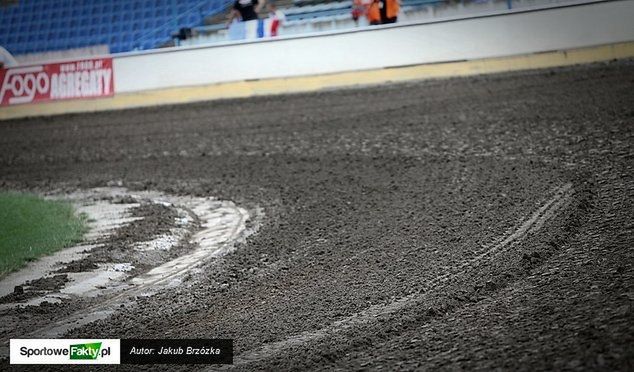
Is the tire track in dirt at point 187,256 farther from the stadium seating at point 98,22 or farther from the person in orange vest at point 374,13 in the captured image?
the stadium seating at point 98,22

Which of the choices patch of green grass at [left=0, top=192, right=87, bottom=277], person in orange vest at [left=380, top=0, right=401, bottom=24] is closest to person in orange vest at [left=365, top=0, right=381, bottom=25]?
person in orange vest at [left=380, top=0, right=401, bottom=24]

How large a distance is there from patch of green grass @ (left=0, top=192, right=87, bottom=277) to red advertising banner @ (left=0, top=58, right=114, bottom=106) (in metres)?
9.88

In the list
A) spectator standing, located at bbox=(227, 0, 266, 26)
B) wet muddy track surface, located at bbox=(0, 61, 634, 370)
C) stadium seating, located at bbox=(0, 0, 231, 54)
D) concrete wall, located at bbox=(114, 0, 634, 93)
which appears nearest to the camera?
wet muddy track surface, located at bbox=(0, 61, 634, 370)

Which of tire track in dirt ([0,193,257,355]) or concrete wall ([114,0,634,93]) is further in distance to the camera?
concrete wall ([114,0,634,93])

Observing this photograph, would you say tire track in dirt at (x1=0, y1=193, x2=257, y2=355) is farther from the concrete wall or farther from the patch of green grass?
the concrete wall

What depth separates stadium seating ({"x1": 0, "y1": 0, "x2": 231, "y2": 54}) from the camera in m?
24.1

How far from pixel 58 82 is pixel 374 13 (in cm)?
870

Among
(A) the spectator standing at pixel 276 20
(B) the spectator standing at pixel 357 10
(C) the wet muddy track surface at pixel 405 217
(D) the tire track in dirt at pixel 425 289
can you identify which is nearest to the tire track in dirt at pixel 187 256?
(C) the wet muddy track surface at pixel 405 217

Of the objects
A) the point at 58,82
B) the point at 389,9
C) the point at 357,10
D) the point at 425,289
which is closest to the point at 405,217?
the point at 425,289

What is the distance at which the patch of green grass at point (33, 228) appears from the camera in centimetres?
902

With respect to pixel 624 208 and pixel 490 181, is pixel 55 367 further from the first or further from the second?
pixel 490 181

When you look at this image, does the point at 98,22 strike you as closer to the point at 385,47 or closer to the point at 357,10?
the point at 357,10

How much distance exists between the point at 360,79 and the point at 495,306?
14.8m

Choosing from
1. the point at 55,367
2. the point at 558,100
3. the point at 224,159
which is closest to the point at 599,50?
the point at 558,100
